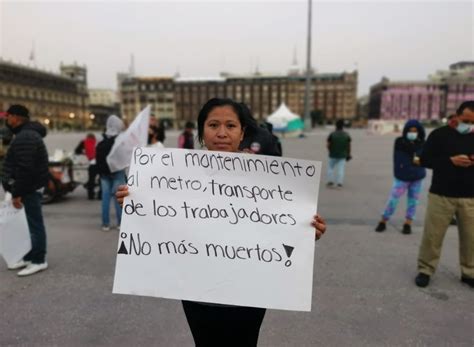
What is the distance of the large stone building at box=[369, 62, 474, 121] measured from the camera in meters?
125

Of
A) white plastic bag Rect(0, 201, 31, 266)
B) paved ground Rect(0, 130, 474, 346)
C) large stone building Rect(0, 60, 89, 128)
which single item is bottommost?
paved ground Rect(0, 130, 474, 346)

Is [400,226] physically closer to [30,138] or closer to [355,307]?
[355,307]

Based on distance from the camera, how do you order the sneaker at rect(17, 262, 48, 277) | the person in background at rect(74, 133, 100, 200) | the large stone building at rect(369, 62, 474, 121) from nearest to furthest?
the sneaker at rect(17, 262, 48, 277) → the person in background at rect(74, 133, 100, 200) → the large stone building at rect(369, 62, 474, 121)

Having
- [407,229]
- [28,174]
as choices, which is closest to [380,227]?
[407,229]

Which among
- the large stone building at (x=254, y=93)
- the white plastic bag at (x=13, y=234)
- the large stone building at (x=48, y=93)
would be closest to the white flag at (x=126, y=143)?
the white plastic bag at (x=13, y=234)

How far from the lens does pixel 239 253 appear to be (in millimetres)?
1727

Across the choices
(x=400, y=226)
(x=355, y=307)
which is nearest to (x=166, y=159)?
(x=355, y=307)

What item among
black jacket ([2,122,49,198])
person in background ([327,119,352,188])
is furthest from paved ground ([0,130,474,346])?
person in background ([327,119,352,188])

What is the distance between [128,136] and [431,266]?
13.9ft

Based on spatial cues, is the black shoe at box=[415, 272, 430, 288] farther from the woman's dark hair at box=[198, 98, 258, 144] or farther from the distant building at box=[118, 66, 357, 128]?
the distant building at box=[118, 66, 357, 128]

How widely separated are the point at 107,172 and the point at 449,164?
440 cm

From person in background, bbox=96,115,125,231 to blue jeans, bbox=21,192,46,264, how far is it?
149 cm

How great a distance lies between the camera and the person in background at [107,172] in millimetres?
5641

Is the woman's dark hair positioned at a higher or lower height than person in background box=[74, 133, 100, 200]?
higher
